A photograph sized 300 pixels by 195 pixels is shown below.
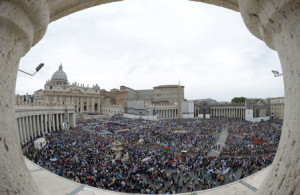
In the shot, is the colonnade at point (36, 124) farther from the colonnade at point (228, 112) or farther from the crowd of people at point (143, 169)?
the colonnade at point (228, 112)

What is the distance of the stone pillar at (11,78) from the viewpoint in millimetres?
1440

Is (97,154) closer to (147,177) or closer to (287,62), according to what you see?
(147,177)

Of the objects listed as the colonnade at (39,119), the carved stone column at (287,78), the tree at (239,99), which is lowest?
the colonnade at (39,119)

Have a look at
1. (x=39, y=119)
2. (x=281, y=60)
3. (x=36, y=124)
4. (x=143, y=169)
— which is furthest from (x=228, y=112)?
(x=281, y=60)

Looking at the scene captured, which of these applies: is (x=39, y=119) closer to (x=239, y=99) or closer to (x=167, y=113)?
(x=167, y=113)

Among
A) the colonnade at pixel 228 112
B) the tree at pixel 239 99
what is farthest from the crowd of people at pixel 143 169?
the tree at pixel 239 99

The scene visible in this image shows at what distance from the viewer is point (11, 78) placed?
164cm

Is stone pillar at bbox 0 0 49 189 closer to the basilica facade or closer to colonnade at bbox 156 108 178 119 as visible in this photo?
colonnade at bbox 156 108 178 119

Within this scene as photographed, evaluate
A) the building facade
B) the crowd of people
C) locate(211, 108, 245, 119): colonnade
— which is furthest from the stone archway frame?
the building facade

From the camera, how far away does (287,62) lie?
146 cm

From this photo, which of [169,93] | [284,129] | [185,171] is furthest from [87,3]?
[169,93]

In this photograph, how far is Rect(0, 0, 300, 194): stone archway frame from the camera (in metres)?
1.34

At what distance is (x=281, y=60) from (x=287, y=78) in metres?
0.21

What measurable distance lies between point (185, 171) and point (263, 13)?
1387cm
